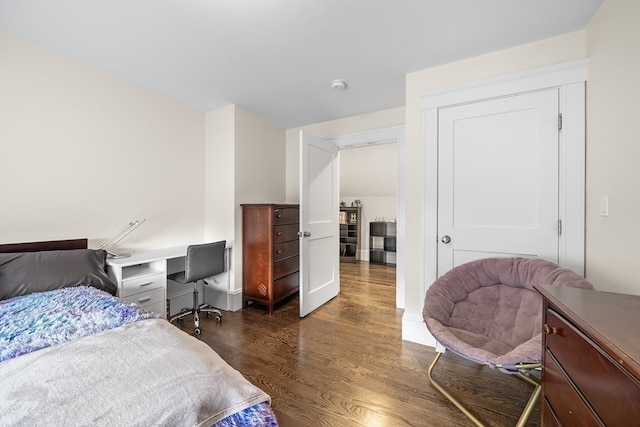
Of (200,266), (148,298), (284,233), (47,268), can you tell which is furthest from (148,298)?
(284,233)

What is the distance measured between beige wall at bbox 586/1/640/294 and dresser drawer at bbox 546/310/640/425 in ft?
2.43

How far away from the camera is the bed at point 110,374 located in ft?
2.21

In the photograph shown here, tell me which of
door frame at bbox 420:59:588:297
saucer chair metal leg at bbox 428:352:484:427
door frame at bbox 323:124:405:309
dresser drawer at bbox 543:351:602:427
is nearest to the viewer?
dresser drawer at bbox 543:351:602:427

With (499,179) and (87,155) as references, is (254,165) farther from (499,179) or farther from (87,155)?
→ (499,179)

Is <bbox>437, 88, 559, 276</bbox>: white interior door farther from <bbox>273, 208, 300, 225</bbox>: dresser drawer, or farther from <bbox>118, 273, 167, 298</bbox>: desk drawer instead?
<bbox>118, 273, 167, 298</bbox>: desk drawer

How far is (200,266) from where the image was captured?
247 cm

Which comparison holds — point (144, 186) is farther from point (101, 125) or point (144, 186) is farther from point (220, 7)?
point (220, 7)

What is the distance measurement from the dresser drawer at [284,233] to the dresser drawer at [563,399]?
2.40 meters

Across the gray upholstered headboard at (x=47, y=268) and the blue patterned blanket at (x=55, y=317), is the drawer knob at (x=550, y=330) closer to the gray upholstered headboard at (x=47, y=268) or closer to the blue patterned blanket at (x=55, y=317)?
the blue patterned blanket at (x=55, y=317)

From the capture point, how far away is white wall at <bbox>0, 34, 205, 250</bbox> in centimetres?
186

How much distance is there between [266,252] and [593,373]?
258cm

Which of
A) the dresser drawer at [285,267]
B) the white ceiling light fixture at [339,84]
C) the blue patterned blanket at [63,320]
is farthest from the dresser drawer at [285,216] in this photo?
the blue patterned blanket at [63,320]

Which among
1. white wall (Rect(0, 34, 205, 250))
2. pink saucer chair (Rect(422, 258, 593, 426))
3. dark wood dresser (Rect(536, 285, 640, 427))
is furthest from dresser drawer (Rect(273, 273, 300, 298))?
dark wood dresser (Rect(536, 285, 640, 427))

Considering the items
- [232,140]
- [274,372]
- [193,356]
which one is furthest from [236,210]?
[193,356]
